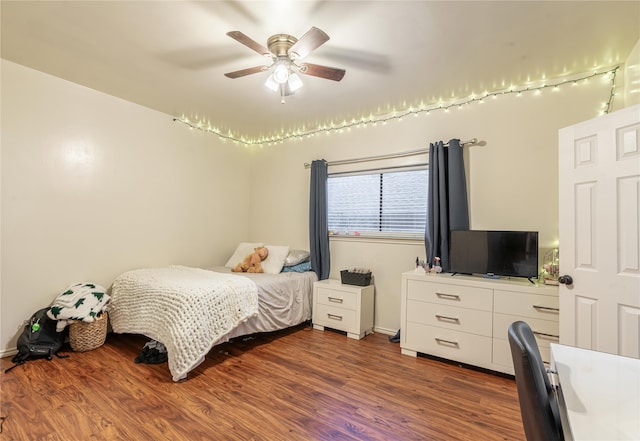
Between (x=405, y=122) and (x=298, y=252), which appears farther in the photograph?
(x=298, y=252)

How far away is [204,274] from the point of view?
304 centimetres

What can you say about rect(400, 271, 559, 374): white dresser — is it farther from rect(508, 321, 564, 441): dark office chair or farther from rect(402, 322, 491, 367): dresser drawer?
rect(508, 321, 564, 441): dark office chair

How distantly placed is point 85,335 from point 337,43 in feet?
10.5

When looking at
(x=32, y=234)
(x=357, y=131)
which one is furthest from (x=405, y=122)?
(x=32, y=234)

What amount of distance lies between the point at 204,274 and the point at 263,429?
1.68m

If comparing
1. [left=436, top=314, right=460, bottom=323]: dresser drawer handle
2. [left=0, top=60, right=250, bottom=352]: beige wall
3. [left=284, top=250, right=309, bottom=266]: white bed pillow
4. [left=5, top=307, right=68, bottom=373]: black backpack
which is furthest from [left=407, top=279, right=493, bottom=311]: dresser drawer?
[left=5, top=307, right=68, bottom=373]: black backpack

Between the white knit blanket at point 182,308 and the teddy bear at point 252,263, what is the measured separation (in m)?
0.56

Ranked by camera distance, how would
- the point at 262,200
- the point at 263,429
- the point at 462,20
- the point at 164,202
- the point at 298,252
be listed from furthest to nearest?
1. the point at 262,200
2. the point at 298,252
3. the point at 164,202
4. the point at 462,20
5. the point at 263,429

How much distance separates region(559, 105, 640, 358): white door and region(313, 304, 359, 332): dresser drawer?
5.82ft

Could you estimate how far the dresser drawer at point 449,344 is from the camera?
2.46 m

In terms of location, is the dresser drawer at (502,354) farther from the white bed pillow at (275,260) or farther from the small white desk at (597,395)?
the white bed pillow at (275,260)

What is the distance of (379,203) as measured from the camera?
11.7 ft

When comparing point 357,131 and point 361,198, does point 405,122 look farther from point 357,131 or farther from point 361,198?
point 361,198

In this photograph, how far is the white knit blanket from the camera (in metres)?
2.26
